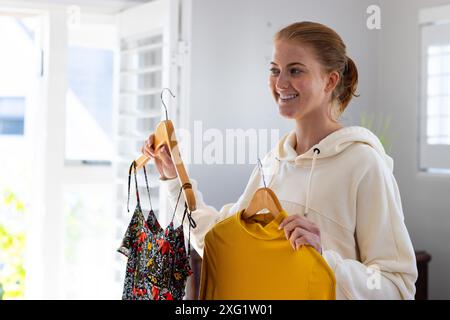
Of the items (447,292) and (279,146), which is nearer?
(279,146)

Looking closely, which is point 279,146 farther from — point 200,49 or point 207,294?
point 200,49

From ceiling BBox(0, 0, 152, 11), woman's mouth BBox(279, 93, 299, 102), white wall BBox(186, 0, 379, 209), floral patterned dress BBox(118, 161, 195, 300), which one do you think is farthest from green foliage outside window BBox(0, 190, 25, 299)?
woman's mouth BBox(279, 93, 299, 102)

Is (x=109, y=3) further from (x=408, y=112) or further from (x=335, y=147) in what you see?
(x=335, y=147)

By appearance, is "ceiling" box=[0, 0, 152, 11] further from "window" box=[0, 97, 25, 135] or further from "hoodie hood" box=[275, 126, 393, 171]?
"hoodie hood" box=[275, 126, 393, 171]

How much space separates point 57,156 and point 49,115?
13cm

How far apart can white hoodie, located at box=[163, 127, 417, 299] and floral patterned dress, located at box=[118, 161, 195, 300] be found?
18 cm

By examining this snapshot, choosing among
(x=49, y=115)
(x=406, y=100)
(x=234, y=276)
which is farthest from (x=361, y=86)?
(x=49, y=115)

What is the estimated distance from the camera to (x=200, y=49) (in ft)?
5.08

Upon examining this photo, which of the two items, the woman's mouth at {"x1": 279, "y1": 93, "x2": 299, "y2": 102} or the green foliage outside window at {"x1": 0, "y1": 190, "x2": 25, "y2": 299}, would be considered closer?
the woman's mouth at {"x1": 279, "y1": 93, "x2": 299, "y2": 102}

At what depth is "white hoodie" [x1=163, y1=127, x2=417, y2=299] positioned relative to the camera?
0.90m

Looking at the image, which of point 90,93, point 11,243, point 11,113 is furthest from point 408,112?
point 11,243

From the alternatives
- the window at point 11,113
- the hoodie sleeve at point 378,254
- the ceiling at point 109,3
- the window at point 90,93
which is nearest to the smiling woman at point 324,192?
the hoodie sleeve at point 378,254

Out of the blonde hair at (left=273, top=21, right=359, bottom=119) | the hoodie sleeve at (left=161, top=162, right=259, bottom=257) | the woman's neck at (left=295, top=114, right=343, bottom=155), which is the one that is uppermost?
the blonde hair at (left=273, top=21, right=359, bottom=119)
